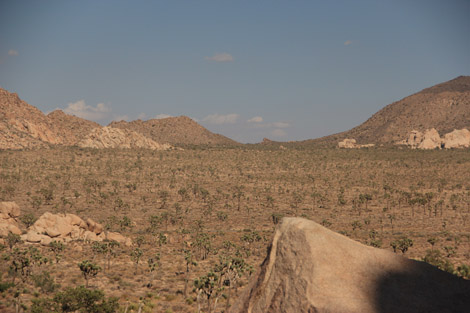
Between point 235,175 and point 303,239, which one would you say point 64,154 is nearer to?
point 235,175

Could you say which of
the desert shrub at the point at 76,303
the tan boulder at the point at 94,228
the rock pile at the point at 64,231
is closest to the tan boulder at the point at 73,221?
the rock pile at the point at 64,231

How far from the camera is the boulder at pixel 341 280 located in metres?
11.0

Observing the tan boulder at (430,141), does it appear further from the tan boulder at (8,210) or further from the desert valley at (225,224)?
the tan boulder at (8,210)

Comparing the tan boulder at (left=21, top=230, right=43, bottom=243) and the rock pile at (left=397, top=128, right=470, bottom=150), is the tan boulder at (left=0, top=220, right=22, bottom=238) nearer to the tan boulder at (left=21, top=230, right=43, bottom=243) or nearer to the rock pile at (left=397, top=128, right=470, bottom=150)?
the tan boulder at (left=21, top=230, right=43, bottom=243)

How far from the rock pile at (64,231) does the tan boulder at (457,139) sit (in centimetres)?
15272

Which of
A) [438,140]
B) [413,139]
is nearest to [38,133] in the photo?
[413,139]

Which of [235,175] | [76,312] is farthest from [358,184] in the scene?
[76,312]

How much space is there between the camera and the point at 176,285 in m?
44.7

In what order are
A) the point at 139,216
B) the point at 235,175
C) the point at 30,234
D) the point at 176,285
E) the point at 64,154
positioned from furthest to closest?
the point at 64,154 → the point at 235,175 → the point at 139,216 → the point at 30,234 → the point at 176,285

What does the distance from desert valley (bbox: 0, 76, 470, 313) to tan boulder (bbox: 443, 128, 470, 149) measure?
2.43ft

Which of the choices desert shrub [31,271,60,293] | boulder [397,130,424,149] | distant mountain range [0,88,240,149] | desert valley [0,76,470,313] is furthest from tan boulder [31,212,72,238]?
boulder [397,130,424,149]

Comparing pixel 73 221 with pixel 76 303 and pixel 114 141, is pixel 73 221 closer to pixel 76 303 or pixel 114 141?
Result: pixel 76 303

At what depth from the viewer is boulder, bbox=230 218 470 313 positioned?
11.0 m

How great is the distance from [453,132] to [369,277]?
191620mm
